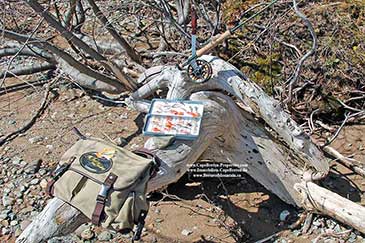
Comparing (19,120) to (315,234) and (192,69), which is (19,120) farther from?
(315,234)

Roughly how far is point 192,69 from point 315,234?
109 cm

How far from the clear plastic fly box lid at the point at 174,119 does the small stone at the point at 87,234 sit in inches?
33.2

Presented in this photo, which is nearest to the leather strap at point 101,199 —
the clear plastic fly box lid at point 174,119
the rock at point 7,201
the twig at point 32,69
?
the clear plastic fly box lid at point 174,119

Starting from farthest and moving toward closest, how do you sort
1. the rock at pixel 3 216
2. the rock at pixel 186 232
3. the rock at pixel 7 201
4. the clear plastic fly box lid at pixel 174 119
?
the rock at pixel 7 201, the rock at pixel 3 216, the rock at pixel 186 232, the clear plastic fly box lid at pixel 174 119

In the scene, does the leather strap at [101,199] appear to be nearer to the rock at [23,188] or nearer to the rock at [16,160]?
the rock at [23,188]

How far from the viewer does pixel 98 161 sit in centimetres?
249

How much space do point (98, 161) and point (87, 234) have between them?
0.91m

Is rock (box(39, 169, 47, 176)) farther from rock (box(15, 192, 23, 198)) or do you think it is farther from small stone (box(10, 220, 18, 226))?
small stone (box(10, 220, 18, 226))

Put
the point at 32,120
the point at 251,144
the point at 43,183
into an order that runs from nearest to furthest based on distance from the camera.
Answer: the point at 251,144, the point at 43,183, the point at 32,120

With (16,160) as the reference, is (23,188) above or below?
below

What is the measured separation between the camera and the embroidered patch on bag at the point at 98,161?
2447mm

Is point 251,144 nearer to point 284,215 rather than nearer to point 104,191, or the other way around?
point 284,215

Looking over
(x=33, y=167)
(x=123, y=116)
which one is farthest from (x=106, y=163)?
(x=123, y=116)

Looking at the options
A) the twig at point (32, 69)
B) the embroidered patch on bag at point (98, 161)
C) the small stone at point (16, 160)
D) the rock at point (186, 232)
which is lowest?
the rock at point (186, 232)
